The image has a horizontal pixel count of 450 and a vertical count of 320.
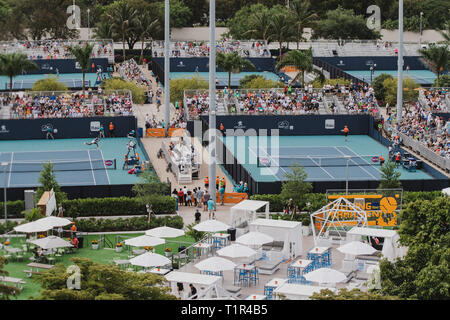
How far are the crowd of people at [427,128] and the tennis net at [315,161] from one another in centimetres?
396

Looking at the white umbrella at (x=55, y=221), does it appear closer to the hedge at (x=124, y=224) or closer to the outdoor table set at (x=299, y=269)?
the hedge at (x=124, y=224)

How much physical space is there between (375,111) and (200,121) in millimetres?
13767

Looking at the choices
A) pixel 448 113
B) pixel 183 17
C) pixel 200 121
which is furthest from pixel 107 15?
pixel 448 113

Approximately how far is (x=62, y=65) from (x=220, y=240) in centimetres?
6106

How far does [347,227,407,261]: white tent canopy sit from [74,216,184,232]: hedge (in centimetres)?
882

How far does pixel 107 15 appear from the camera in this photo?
335ft

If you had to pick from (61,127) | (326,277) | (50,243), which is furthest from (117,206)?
(61,127)

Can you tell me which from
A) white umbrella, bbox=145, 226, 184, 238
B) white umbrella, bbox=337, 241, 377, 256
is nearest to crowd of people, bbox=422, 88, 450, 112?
white umbrella, bbox=337, 241, 377, 256

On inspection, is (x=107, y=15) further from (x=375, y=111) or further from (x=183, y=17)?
(x=375, y=111)

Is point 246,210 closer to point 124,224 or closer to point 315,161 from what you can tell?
point 124,224

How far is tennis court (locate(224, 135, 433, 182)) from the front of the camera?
174ft

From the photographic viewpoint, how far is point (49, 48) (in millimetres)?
95688

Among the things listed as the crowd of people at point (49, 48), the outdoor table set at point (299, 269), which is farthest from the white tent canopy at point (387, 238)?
the crowd of people at point (49, 48)

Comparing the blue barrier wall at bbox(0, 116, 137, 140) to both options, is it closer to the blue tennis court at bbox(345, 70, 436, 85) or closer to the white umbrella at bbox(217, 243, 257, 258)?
the white umbrella at bbox(217, 243, 257, 258)
